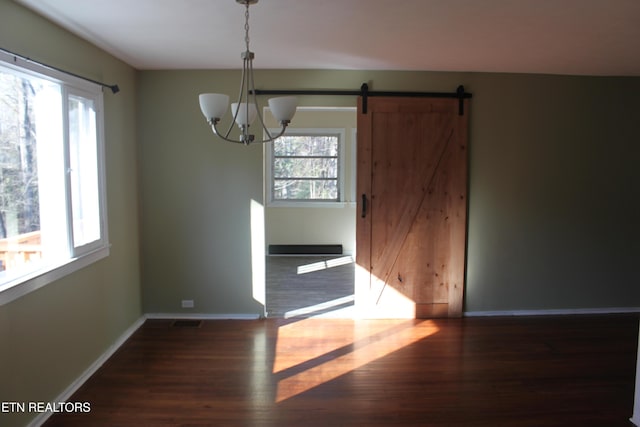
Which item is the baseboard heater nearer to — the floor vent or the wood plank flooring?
the wood plank flooring

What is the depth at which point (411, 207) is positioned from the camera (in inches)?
168

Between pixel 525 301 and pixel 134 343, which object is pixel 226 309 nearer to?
pixel 134 343

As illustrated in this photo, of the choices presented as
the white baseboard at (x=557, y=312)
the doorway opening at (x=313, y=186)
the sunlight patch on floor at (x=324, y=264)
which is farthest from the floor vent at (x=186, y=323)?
the doorway opening at (x=313, y=186)

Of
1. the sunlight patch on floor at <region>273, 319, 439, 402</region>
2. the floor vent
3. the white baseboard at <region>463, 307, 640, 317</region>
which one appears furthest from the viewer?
the white baseboard at <region>463, 307, 640, 317</region>

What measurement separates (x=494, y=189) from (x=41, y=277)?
3.73 metres

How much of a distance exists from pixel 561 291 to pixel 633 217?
101 centimetres

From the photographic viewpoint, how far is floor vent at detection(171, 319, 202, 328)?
4.09 metres

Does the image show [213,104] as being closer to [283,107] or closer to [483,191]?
[283,107]

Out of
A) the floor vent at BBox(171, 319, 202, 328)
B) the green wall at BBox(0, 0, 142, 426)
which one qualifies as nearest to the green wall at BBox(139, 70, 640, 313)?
the floor vent at BBox(171, 319, 202, 328)

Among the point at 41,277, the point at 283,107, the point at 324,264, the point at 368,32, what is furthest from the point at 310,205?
the point at 283,107

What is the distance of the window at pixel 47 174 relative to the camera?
2406 mm

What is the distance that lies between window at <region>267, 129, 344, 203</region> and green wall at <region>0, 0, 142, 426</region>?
3234 millimetres

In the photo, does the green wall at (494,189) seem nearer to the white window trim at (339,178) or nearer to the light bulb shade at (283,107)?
the light bulb shade at (283,107)

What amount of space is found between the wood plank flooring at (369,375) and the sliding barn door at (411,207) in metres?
0.28
